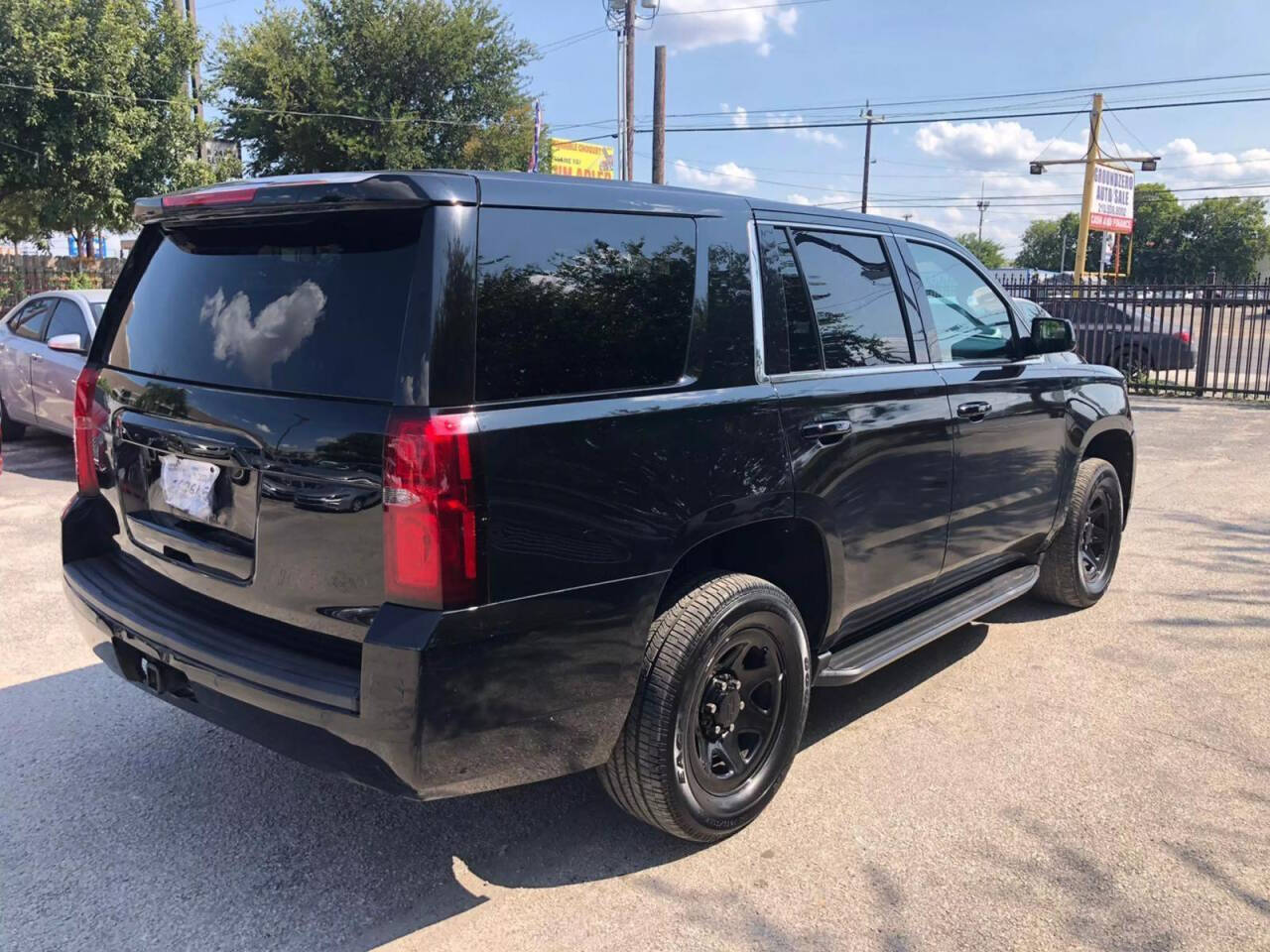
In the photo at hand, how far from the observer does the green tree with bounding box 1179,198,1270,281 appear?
8356 centimetres

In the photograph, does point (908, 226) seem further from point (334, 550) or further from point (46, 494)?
point (46, 494)

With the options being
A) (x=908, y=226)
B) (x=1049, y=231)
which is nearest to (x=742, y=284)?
(x=908, y=226)

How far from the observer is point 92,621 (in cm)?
320

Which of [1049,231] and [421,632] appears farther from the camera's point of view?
[1049,231]

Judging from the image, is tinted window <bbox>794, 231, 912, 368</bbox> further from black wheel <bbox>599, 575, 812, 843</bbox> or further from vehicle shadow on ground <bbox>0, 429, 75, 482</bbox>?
vehicle shadow on ground <bbox>0, 429, 75, 482</bbox>

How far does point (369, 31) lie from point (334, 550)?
2763 cm

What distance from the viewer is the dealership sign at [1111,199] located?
23391mm

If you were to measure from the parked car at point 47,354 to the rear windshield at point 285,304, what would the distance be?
5634 millimetres

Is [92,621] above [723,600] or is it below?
below

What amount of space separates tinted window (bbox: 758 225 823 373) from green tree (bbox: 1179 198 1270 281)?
306ft

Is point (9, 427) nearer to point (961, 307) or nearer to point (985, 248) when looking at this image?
point (961, 307)

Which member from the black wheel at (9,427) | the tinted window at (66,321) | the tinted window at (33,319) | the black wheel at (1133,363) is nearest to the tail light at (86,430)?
the tinted window at (66,321)

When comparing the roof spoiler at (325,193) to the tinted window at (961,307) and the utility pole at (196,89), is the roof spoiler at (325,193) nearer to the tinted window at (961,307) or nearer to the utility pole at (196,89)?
the tinted window at (961,307)

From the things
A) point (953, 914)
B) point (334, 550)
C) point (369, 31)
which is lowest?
point (953, 914)
